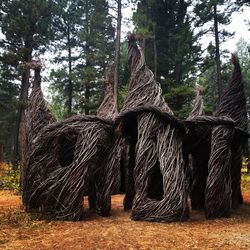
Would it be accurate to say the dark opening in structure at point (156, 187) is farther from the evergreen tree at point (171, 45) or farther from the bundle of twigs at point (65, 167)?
the evergreen tree at point (171, 45)

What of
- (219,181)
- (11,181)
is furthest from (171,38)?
(219,181)

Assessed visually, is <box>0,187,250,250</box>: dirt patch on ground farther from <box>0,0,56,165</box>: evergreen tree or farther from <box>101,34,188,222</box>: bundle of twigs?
<box>0,0,56,165</box>: evergreen tree

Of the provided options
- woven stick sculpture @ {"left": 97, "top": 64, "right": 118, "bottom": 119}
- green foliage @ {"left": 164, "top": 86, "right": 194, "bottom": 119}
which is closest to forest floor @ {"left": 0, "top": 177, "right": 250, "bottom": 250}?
woven stick sculpture @ {"left": 97, "top": 64, "right": 118, "bottom": 119}

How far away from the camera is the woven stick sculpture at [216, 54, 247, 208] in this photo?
8969 mm

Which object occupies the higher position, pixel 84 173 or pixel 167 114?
pixel 167 114

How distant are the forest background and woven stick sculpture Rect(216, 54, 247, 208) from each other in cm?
749

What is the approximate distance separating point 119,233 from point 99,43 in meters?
18.5

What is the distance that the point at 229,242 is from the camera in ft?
17.2

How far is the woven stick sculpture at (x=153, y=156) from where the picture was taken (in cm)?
702

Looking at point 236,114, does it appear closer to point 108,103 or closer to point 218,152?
point 218,152

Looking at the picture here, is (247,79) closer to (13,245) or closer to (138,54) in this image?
(138,54)

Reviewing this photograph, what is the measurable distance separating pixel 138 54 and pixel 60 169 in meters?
3.73

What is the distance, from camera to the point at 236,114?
944 centimetres

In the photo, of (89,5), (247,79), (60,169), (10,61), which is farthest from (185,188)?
(247,79)
